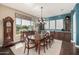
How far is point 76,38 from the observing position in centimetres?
208

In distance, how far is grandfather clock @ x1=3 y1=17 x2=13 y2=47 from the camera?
2.02 m

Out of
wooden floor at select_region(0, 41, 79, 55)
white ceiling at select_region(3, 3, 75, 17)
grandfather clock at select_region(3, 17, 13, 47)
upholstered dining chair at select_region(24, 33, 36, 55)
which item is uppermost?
white ceiling at select_region(3, 3, 75, 17)

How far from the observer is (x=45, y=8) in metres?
2.07

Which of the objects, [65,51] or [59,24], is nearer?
A: [65,51]

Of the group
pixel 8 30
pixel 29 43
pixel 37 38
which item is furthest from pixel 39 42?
pixel 8 30

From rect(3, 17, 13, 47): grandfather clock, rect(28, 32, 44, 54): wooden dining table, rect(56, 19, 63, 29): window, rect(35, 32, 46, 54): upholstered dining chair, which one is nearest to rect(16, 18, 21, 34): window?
rect(3, 17, 13, 47): grandfather clock

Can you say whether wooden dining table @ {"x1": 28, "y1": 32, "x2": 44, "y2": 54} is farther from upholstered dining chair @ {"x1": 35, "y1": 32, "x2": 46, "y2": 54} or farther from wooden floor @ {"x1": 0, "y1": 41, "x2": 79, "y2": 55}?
wooden floor @ {"x1": 0, "y1": 41, "x2": 79, "y2": 55}

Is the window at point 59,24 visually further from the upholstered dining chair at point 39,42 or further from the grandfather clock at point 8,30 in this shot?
the grandfather clock at point 8,30

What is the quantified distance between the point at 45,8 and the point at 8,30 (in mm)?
941

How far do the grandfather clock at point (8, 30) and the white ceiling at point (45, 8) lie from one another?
0.32 m

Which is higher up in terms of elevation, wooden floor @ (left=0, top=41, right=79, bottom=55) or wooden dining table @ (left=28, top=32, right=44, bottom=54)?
wooden dining table @ (left=28, top=32, right=44, bottom=54)

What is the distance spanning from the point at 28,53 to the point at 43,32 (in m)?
0.55

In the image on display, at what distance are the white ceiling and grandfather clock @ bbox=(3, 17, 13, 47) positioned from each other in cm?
32

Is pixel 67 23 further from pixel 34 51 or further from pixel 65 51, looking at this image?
pixel 34 51
